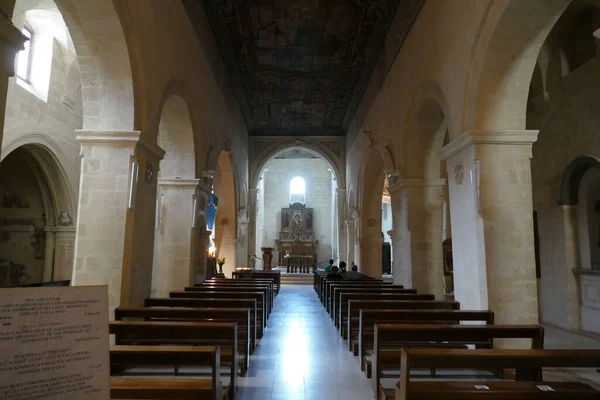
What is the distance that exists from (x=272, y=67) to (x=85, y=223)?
841cm

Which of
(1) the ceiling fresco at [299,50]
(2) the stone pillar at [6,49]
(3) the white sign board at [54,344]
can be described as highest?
(1) the ceiling fresco at [299,50]

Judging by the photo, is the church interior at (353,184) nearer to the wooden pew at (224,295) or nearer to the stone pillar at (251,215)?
the wooden pew at (224,295)

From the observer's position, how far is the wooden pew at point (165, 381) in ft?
8.35

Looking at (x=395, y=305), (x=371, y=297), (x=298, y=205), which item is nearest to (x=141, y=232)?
(x=371, y=297)

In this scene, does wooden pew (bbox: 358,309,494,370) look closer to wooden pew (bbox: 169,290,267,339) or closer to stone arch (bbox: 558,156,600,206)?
wooden pew (bbox: 169,290,267,339)

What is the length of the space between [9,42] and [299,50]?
30.0 ft

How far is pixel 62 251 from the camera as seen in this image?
1028cm

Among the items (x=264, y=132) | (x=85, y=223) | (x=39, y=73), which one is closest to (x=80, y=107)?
(x=39, y=73)

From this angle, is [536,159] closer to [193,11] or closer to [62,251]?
[193,11]

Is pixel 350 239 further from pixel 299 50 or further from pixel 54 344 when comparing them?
pixel 54 344

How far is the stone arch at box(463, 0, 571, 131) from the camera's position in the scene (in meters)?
4.67

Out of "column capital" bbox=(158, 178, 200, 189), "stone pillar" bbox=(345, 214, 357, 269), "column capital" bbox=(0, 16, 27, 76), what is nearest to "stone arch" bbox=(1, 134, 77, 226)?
"column capital" bbox=(158, 178, 200, 189)

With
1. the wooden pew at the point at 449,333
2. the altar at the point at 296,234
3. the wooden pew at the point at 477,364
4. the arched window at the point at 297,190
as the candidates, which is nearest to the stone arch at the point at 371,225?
the wooden pew at the point at 449,333

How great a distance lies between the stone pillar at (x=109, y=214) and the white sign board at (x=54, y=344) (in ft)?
11.8
